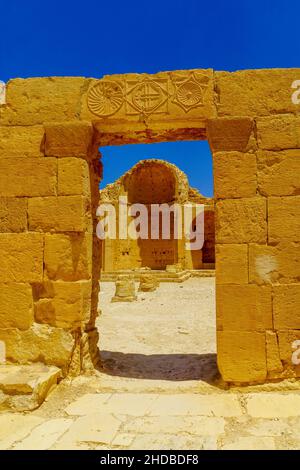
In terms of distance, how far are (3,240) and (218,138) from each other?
290 centimetres

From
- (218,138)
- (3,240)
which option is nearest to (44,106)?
(3,240)

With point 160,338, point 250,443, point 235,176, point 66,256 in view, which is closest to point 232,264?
point 235,176

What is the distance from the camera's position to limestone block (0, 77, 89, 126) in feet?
15.1

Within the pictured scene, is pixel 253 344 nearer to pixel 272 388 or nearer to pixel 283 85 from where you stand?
pixel 272 388

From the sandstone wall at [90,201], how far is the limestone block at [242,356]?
11mm

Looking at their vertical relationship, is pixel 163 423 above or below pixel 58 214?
below

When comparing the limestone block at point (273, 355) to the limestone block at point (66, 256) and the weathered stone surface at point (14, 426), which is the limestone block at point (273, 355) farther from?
the weathered stone surface at point (14, 426)

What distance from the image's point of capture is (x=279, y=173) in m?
4.22

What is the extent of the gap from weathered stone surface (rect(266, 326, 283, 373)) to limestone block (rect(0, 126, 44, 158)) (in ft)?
11.5

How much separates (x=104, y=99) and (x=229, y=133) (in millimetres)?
1605

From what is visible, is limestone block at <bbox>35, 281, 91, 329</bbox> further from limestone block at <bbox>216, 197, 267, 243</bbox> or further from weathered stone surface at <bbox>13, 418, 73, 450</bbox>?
limestone block at <bbox>216, 197, 267, 243</bbox>

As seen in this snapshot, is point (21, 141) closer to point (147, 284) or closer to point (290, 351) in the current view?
point (290, 351)

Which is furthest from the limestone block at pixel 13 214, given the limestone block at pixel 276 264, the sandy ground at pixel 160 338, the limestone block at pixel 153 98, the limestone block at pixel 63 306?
the limestone block at pixel 276 264

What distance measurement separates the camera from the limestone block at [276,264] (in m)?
4.12
